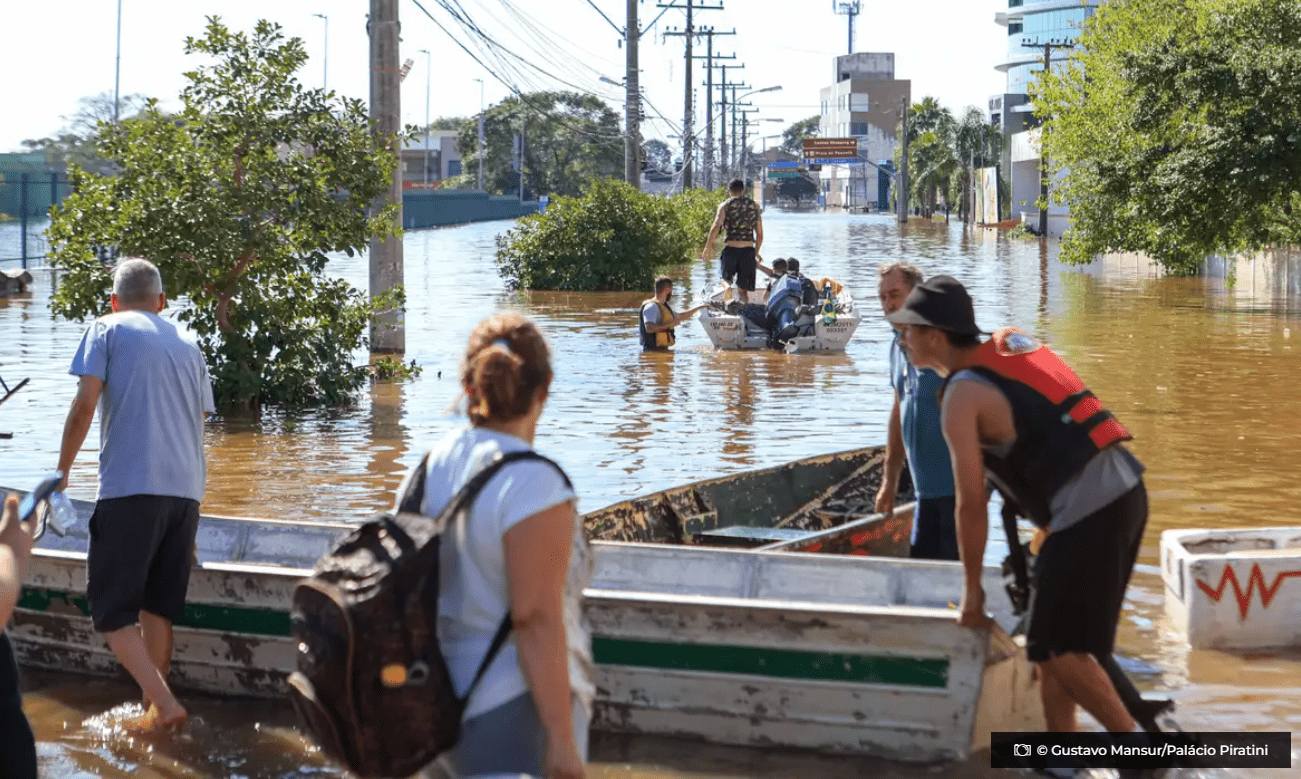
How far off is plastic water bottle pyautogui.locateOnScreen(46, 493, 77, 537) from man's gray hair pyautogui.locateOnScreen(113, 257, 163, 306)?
0.84 m

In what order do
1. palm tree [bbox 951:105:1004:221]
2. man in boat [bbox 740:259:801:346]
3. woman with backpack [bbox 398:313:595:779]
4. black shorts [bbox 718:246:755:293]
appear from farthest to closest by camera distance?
palm tree [bbox 951:105:1004:221] < black shorts [bbox 718:246:755:293] < man in boat [bbox 740:259:801:346] < woman with backpack [bbox 398:313:595:779]

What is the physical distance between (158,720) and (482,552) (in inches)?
137

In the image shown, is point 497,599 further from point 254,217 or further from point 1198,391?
point 1198,391

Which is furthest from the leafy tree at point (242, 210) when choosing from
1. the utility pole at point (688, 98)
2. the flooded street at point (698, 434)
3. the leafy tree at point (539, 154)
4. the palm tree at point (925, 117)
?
the leafy tree at point (539, 154)

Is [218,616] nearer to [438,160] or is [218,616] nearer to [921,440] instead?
[921,440]

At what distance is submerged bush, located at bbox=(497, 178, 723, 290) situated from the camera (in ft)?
114

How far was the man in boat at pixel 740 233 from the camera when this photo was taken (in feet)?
70.0

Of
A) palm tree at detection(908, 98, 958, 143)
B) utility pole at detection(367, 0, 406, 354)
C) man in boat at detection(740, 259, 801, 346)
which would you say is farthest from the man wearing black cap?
palm tree at detection(908, 98, 958, 143)

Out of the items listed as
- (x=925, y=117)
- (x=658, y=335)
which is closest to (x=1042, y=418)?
(x=658, y=335)

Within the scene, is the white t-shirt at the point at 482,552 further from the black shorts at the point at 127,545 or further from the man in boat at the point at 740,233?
the man in boat at the point at 740,233

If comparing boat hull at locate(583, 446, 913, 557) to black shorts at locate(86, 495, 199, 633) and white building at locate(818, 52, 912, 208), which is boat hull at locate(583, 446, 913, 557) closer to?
black shorts at locate(86, 495, 199, 633)

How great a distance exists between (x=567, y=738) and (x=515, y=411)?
0.68 metres

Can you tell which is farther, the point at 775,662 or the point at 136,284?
the point at 136,284

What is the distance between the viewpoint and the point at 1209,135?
26812 millimetres
